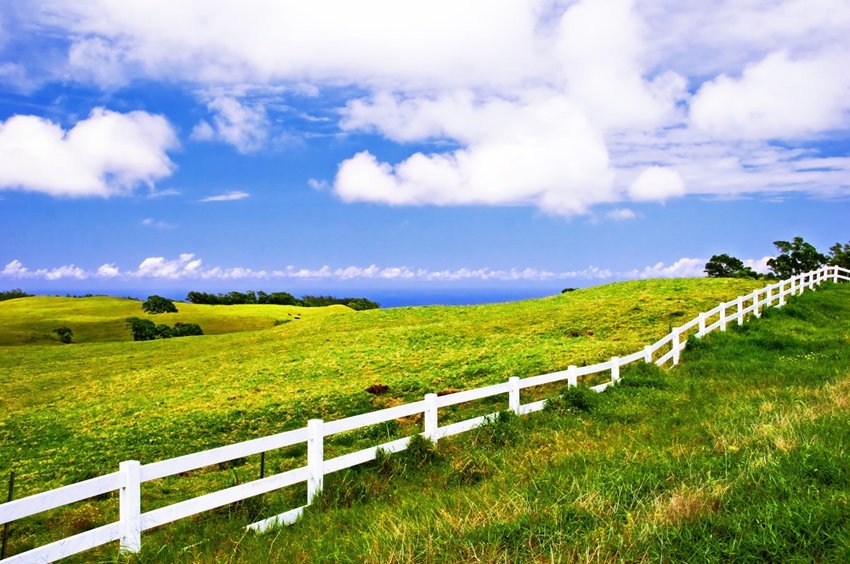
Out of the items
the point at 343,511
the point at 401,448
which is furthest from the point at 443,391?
the point at 343,511

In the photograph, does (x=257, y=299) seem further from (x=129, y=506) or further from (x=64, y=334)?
(x=129, y=506)

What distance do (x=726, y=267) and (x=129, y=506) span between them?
88.9 m

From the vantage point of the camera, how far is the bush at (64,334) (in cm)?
7938

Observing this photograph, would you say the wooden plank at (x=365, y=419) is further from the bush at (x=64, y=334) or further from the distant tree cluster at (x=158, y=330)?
the bush at (x=64, y=334)

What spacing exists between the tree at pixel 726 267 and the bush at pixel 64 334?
8507 centimetres

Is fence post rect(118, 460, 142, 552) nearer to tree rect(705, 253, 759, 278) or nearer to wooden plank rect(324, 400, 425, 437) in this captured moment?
wooden plank rect(324, 400, 425, 437)

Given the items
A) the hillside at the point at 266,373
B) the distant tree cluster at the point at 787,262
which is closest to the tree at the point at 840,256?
the distant tree cluster at the point at 787,262

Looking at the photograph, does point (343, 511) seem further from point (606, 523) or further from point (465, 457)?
point (606, 523)

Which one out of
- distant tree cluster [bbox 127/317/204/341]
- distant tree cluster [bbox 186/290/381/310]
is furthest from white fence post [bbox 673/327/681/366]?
distant tree cluster [bbox 186/290/381/310]

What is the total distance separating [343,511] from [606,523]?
3437 millimetres

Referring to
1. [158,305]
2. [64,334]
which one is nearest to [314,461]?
[64,334]

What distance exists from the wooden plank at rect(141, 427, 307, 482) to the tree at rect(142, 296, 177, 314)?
103m

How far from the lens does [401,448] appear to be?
10.0 meters

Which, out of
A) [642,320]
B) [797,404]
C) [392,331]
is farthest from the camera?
[392,331]
